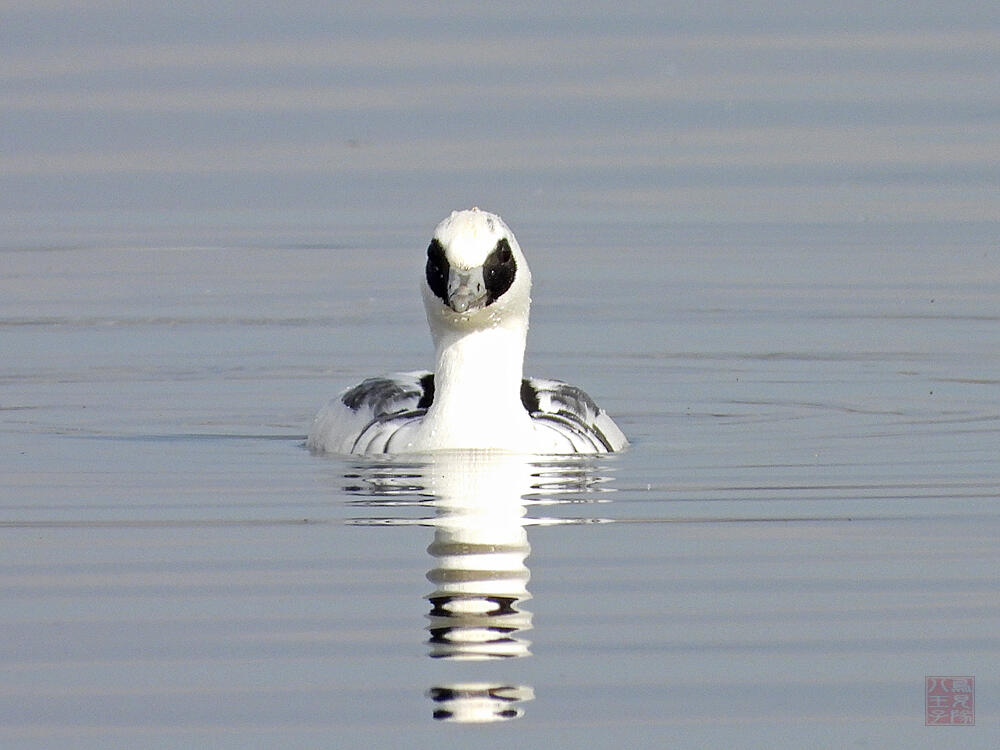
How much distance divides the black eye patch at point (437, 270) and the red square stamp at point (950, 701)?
5.82 metres

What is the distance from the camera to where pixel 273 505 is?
44.5 feet

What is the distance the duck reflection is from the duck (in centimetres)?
21

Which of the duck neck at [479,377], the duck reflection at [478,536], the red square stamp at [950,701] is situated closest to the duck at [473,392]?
the duck neck at [479,377]

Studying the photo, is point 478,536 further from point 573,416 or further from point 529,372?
point 529,372

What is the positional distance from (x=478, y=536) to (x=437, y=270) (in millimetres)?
2902

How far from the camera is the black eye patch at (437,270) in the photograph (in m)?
15.0

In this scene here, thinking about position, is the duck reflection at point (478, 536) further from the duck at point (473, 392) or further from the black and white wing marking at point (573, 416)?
the black and white wing marking at point (573, 416)

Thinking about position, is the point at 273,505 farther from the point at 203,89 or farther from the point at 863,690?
the point at 203,89

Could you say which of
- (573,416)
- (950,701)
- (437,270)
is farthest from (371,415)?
(950,701)

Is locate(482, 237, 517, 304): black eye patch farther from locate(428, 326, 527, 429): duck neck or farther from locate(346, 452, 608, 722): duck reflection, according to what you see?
locate(346, 452, 608, 722): duck reflection

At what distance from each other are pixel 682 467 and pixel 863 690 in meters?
5.21

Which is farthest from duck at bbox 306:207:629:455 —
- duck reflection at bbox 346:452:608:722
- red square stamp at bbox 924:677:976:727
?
red square stamp at bbox 924:677:976:727

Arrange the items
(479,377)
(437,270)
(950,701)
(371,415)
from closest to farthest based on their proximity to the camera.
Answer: (950,701)
(437,270)
(479,377)
(371,415)

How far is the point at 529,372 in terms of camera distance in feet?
62.5
